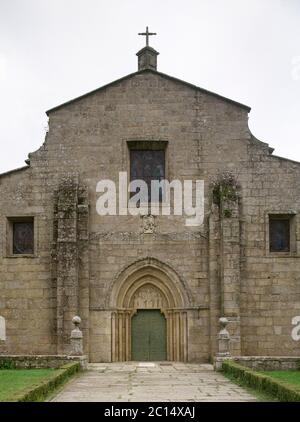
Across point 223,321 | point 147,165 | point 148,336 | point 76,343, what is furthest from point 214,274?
point 76,343

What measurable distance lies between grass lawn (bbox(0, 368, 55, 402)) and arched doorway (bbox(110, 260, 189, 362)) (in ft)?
13.6

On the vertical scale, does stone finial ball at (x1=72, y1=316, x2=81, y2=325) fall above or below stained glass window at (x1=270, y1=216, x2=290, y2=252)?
below

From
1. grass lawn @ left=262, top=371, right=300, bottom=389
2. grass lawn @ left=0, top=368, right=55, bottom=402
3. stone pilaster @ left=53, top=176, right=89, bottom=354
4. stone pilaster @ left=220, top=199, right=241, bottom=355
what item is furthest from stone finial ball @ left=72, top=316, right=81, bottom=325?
grass lawn @ left=262, top=371, right=300, bottom=389

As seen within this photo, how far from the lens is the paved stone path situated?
12.5m

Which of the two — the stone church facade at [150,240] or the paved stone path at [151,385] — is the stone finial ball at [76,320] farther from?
the paved stone path at [151,385]

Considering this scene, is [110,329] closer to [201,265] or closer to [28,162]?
[201,265]

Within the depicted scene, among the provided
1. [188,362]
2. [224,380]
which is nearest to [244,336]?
[188,362]

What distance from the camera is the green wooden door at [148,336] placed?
22016 mm

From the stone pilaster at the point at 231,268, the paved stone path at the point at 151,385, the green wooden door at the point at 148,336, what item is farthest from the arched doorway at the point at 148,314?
the paved stone path at the point at 151,385

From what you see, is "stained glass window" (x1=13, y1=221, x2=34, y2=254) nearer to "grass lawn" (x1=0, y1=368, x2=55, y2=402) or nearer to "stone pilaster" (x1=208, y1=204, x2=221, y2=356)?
"grass lawn" (x1=0, y1=368, x2=55, y2=402)

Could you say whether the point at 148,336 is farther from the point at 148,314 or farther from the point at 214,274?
the point at 214,274

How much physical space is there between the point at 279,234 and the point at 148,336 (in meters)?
5.03

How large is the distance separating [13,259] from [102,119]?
500 cm

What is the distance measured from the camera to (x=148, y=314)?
73.2ft
